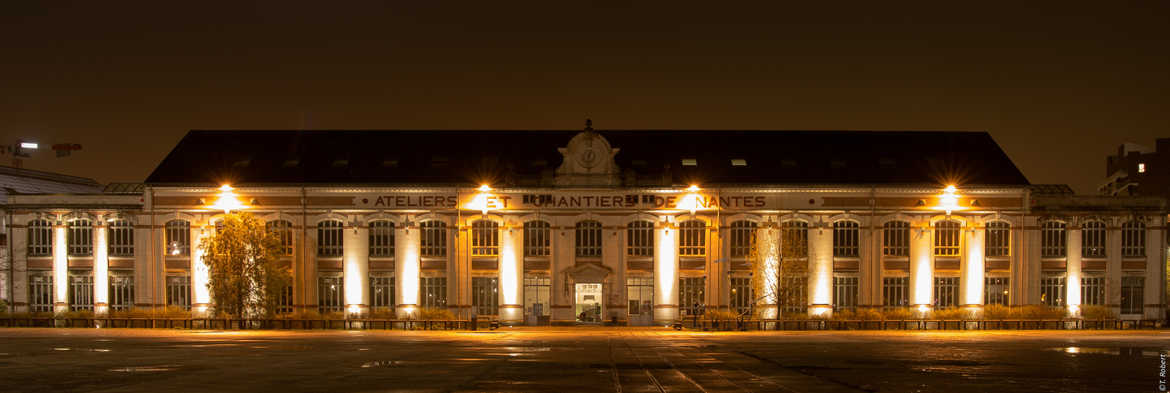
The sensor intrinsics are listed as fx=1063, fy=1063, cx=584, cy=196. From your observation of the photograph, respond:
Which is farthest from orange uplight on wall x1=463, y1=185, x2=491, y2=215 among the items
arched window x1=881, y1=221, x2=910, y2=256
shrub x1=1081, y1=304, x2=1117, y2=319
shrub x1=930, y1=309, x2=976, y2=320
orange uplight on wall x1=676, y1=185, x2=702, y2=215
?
shrub x1=1081, y1=304, x2=1117, y2=319

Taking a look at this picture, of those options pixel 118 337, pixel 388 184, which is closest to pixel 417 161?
pixel 388 184

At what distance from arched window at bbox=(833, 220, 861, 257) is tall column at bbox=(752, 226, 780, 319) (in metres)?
3.53

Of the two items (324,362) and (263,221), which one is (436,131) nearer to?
(263,221)

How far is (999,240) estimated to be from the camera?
61.3 m

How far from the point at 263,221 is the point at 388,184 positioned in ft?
24.5

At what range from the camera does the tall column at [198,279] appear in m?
61.3

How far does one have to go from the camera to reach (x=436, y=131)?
219ft

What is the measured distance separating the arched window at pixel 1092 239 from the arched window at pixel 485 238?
3400 centimetres

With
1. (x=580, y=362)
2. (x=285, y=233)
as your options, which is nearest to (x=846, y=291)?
(x=580, y=362)

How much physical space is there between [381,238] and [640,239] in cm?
1501

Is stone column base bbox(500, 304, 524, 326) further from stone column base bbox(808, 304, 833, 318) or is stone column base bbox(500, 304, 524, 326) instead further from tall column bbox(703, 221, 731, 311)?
stone column base bbox(808, 304, 833, 318)

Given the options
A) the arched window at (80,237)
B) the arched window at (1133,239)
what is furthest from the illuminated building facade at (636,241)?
the arched window at (80,237)

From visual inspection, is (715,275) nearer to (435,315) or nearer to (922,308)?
(922,308)

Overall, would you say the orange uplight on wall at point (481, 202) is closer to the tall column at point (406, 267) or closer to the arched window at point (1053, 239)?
the tall column at point (406, 267)
